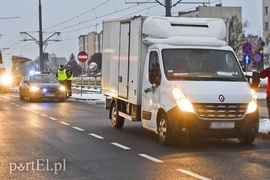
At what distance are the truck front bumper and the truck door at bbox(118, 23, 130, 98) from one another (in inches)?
108

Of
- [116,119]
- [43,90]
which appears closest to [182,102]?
[116,119]

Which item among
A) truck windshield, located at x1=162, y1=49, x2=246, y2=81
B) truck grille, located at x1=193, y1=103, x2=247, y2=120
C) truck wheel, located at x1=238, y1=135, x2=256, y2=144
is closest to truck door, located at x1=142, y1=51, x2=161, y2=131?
truck windshield, located at x1=162, y1=49, x2=246, y2=81

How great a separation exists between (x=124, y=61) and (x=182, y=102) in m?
3.24

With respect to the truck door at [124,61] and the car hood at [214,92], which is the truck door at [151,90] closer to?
the car hood at [214,92]

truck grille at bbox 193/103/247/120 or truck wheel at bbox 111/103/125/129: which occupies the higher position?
truck grille at bbox 193/103/247/120

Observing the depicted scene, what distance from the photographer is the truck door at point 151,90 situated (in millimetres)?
12023

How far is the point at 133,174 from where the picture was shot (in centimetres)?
860

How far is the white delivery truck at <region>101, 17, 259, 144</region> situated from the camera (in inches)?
439

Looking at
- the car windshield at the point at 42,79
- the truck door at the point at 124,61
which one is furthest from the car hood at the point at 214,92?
the car windshield at the point at 42,79

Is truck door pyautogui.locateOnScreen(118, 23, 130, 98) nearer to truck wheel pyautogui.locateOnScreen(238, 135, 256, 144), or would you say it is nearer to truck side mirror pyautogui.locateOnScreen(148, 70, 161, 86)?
truck side mirror pyautogui.locateOnScreen(148, 70, 161, 86)

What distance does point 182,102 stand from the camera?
1116cm

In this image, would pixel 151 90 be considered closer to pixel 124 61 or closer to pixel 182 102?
pixel 182 102

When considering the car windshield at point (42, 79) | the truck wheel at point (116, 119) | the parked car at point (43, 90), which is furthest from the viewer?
the car windshield at point (42, 79)

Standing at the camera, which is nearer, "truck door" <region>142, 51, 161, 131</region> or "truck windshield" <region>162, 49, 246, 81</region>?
"truck windshield" <region>162, 49, 246, 81</region>
